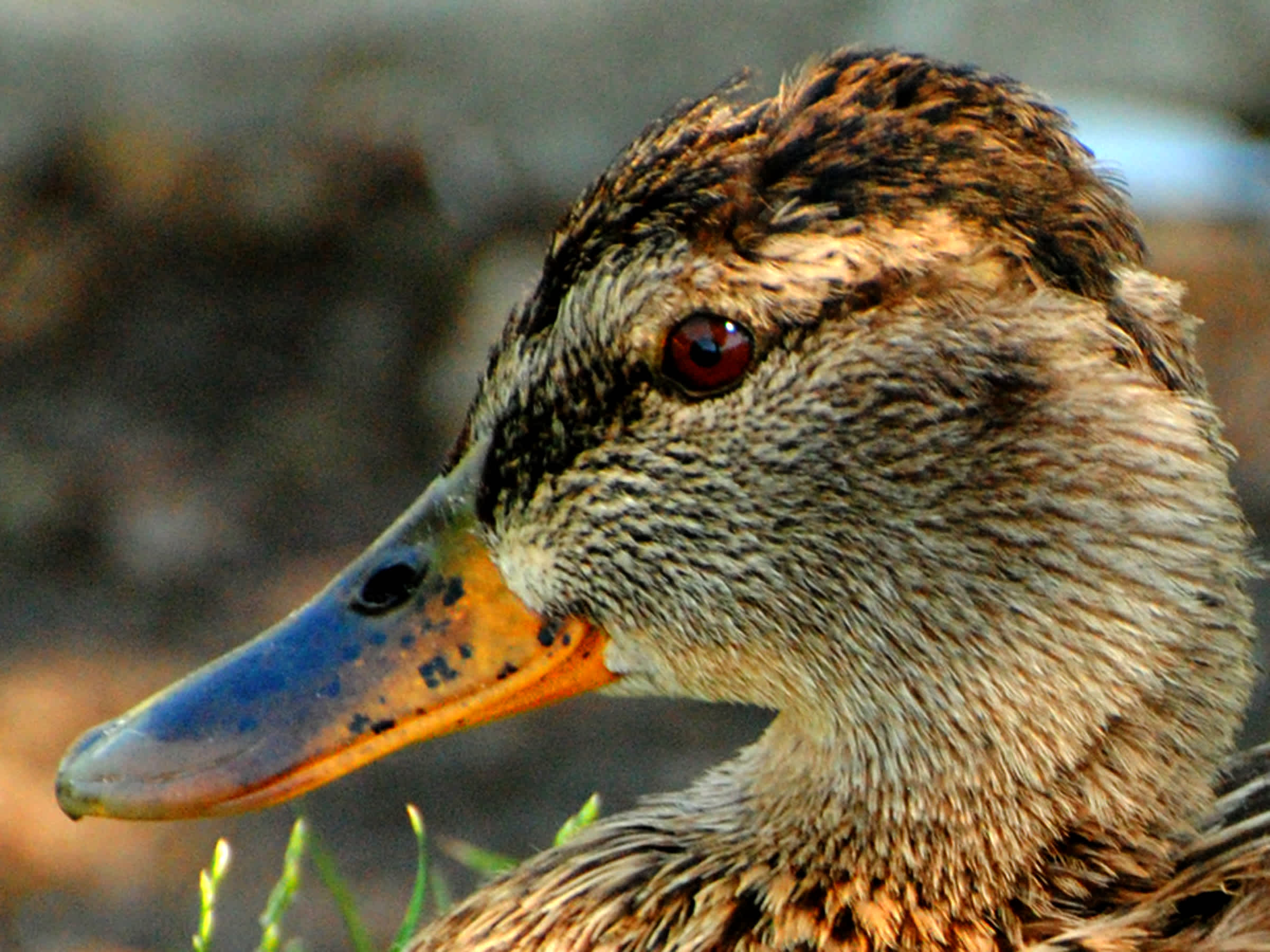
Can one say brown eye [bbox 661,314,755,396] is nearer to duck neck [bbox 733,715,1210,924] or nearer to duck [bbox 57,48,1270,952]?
duck [bbox 57,48,1270,952]

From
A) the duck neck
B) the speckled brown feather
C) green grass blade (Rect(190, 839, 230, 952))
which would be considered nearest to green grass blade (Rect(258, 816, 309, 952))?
green grass blade (Rect(190, 839, 230, 952))

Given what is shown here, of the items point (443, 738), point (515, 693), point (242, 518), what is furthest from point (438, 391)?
point (515, 693)

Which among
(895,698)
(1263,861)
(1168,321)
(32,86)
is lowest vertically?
(1263,861)

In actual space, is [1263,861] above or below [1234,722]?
below

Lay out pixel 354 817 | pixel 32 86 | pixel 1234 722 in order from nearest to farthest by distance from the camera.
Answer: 1. pixel 1234 722
2. pixel 354 817
3. pixel 32 86

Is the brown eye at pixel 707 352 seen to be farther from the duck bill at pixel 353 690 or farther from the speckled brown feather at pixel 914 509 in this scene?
the duck bill at pixel 353 690

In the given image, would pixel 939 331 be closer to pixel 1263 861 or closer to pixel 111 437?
pixel 1263 861

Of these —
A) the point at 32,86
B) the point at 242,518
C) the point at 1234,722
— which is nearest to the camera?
the point at 1234,722
